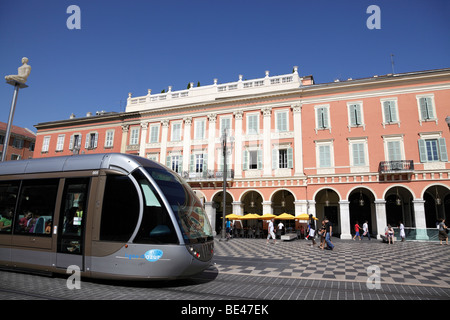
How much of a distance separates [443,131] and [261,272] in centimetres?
2033

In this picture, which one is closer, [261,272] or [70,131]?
[261,272]

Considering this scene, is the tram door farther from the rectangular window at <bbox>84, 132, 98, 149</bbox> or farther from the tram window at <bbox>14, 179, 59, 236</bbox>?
the rectangular window at <bbox>84, 132, 98, 149</bbox>

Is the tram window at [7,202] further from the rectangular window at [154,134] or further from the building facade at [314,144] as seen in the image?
the rectangular window at [154,134]

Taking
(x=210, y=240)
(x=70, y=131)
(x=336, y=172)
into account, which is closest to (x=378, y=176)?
(x=336, y=172)

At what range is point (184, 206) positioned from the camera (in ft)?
20.4

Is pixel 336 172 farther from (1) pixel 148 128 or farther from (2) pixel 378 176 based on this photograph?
(1) pixel 148 128

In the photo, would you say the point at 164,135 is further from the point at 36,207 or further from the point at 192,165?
the point at 36,207

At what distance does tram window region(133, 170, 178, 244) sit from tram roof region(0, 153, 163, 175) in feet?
3.26

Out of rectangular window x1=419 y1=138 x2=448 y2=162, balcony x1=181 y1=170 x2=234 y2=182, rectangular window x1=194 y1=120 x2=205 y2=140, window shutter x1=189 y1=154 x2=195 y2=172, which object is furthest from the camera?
rectangular window x1=194 y1=120 x2=205 y2=140

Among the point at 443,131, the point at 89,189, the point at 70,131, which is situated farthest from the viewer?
the point at 70,131

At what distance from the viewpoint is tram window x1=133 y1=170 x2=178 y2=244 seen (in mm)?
5516

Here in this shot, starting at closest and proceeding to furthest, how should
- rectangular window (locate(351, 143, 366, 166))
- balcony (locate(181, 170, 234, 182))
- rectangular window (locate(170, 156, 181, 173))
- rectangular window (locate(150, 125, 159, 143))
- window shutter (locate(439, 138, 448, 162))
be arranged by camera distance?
window shutter (locate(439, 138, 448, 162))
rectangular window (locate(351, 143, 366, 166))
balcony (locate(181, 170, 234, 182))
rectangular window (locate(170, 156, 181, 173))
rectangular window (locate(150, 125, 159, 143))

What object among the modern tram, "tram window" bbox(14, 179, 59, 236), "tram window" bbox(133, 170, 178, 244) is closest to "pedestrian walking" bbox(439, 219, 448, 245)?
the modern tram

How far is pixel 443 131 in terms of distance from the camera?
20469 mm
